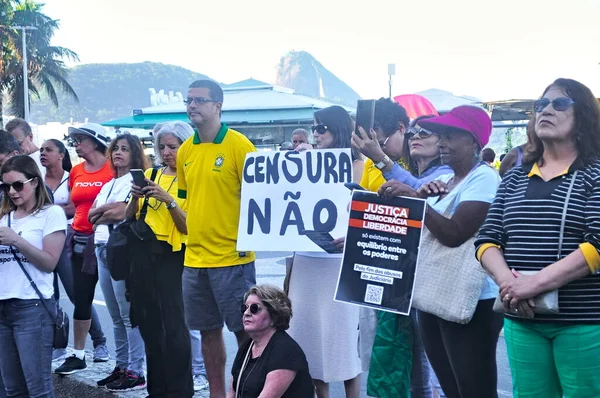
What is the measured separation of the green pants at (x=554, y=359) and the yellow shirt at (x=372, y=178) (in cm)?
143

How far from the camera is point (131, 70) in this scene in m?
148

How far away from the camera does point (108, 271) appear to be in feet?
18.5

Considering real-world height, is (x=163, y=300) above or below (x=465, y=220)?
below

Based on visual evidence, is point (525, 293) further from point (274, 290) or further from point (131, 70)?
point (131, 70)

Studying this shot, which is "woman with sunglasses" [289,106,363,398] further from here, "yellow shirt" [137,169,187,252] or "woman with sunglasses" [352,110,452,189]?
"yellow shirt" [137,169,187,252]

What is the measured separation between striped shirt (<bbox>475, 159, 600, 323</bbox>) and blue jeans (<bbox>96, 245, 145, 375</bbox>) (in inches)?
130

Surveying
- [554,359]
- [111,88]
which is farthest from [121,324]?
[111,88]

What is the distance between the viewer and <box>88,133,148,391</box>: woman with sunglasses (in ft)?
18.1

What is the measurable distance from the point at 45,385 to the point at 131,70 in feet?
490

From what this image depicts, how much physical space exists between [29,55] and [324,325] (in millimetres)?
48810

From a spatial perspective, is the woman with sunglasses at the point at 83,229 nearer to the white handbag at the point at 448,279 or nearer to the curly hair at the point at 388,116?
the curly hair at the point at 388,116

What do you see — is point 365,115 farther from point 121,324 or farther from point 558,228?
point 121,324

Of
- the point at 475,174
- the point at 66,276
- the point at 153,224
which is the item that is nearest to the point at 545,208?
the point at 475,174

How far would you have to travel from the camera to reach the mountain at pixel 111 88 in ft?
431
